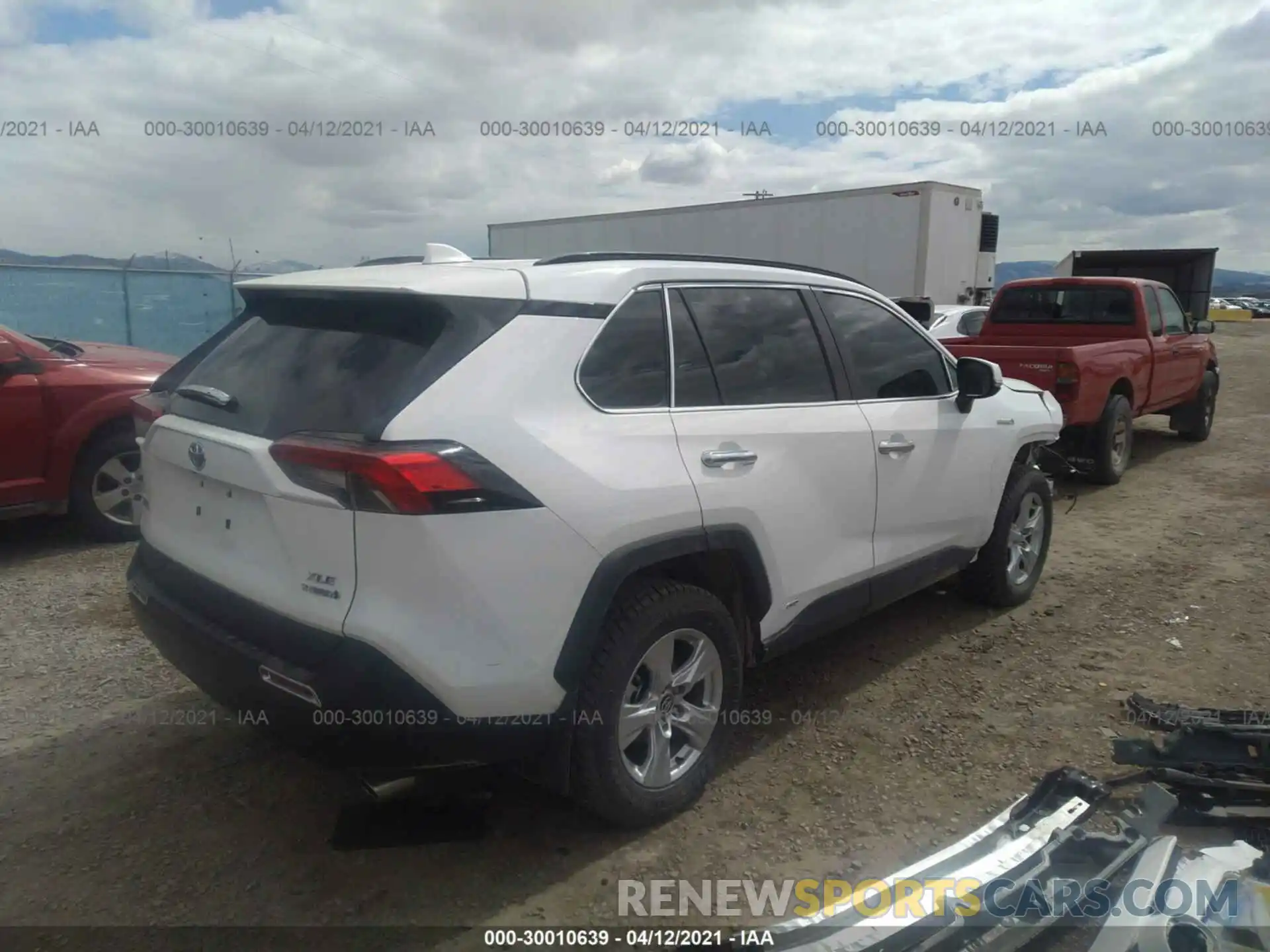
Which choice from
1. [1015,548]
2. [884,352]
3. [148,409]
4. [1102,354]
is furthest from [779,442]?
[1102,354]

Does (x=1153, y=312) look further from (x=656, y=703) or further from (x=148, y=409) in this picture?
(x=148, y=409)

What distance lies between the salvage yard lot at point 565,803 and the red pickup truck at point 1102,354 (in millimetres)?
2275

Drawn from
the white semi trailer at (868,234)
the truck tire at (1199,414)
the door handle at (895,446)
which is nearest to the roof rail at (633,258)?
the door handle at (895,446)

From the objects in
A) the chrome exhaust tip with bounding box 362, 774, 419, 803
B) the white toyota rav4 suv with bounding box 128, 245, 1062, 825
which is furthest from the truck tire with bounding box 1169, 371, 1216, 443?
the chrome exhaust tip with bounding box 362, 774, 419, 803

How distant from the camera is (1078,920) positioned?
2.48 meters

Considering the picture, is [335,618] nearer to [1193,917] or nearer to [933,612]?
[1193,917]

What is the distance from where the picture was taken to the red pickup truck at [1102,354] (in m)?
7.33

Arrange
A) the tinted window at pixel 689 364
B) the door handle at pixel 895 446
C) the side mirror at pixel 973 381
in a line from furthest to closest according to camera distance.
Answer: the side mirror at pixel 973 381 < the door handle at pixel 895 446 < the tinted window at pixel 689 364

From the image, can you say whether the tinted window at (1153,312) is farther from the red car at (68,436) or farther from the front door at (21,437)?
the front door at (21,437)

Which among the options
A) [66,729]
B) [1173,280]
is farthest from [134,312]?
[1173,280]

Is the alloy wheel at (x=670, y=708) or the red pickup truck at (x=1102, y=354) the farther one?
the red pickup truck at (x=1102, y=354)

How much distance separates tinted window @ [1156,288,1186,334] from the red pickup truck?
0.06 feet

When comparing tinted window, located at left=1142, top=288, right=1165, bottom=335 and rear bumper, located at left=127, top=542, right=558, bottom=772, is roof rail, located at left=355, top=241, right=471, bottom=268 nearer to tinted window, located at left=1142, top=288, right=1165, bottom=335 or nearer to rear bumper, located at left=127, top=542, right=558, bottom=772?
rear bumper, located at left=127, top=542, right=558, bottom=772

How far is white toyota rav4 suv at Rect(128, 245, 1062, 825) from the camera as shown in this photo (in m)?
2.34
